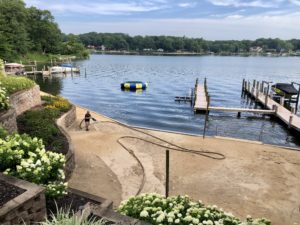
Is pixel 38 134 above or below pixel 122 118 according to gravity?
above

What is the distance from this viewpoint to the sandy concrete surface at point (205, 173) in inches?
428

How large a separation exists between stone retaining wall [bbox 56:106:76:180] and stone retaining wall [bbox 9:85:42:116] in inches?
91.9

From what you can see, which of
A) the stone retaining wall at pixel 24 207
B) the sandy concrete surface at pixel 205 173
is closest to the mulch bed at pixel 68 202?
the stone retaining wall at pixel 24 207

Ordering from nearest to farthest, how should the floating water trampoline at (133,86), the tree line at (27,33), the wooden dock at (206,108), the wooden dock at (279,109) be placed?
1. the wooden dock at (279,109)
2. the wooden dock at (206,108)
3. the floating water trampoline at (133,86)
4. the tree line at (27,33)

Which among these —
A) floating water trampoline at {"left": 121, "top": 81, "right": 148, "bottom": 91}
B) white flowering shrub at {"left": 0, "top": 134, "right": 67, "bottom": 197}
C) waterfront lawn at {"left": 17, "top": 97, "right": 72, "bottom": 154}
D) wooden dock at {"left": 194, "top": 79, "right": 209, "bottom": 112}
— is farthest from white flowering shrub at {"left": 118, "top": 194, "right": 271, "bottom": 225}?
floating water trampoline at {"left": 121, "top": 81, "right": 148, "bottom": 91}

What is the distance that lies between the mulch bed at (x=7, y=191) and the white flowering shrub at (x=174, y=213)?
2.37 meters

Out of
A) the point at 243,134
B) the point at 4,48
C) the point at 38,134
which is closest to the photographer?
the point at 38,134

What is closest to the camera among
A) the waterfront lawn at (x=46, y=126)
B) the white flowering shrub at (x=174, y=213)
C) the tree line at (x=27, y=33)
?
the white flowering shrub at (x=174, y=213)

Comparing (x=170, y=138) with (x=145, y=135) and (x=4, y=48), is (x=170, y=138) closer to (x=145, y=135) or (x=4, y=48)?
(x=145, y=135)

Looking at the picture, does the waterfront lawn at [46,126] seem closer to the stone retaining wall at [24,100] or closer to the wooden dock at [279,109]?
the stone retaining wall at [24,100]

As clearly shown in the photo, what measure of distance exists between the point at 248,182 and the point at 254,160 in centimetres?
271

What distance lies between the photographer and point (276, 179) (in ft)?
41.8

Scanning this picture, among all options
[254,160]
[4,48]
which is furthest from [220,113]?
[4,48]

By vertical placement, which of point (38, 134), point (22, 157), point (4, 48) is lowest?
point (38, 134)
